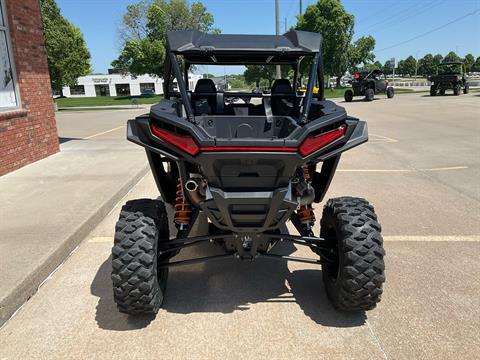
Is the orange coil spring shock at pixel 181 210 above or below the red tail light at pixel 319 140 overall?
below

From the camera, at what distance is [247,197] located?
8.64 ft

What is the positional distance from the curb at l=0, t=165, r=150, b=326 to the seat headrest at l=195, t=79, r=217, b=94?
1931 millimetres

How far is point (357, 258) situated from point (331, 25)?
1997 inches

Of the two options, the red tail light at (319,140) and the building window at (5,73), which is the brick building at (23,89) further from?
the red tail light at (319,140)

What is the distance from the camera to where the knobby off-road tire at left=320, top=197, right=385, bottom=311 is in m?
2.76

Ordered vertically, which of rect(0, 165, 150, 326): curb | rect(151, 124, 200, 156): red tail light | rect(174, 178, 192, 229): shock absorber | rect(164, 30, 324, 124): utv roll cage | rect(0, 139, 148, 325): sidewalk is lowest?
rect(0, 165, 150, 326): curb

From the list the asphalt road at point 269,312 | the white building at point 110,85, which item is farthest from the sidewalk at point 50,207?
the white building at point 110,85

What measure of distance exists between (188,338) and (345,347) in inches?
39.9

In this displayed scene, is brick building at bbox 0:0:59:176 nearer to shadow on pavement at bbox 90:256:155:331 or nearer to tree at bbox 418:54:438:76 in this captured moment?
shadow on pavement at bbox 90:256:155:331

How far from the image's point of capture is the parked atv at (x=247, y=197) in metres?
2.58

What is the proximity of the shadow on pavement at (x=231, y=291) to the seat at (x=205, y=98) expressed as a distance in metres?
1.45

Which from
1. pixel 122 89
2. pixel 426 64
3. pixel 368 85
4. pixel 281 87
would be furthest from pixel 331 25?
pixel 426 64

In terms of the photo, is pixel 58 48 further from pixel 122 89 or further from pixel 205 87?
pixel 122 89

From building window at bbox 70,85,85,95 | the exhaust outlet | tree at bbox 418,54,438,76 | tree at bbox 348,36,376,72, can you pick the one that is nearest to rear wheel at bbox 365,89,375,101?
the exhaust outlet
